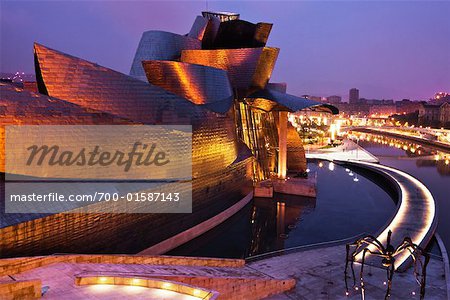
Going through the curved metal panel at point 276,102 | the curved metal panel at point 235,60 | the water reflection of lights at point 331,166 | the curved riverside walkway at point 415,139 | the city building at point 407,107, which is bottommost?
the water reflection of lights at point 331,166

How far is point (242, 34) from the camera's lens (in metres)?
27.2

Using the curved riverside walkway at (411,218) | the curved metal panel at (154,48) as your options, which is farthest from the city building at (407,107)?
the curved metal panel at (154,48)

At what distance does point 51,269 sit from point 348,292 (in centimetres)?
898

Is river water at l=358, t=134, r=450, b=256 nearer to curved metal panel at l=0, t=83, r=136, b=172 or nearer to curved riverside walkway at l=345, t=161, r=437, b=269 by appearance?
curved riverside walkway at l=345, t=161, r=437, b=269

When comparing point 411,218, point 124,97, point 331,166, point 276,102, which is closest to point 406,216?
point 411,218

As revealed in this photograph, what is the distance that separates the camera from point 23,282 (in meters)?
8.30

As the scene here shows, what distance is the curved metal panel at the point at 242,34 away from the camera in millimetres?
27016

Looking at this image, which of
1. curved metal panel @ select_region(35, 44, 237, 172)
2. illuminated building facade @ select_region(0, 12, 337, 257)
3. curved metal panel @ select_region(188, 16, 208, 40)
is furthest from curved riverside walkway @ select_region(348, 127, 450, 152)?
curved metal panel @ select_region(35, 44, 237, 172)

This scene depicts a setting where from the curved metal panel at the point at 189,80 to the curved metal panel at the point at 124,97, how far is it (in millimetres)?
985

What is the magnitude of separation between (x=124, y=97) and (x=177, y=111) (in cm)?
266

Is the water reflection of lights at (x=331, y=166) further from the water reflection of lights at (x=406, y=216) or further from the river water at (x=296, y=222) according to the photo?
the water reflection of lights at (x=406, y=216)

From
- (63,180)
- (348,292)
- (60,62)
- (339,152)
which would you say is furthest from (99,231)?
(339,152)

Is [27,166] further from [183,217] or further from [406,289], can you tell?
[406,289]

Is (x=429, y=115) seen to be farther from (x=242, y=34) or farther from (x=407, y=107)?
(x=242, y=34)
